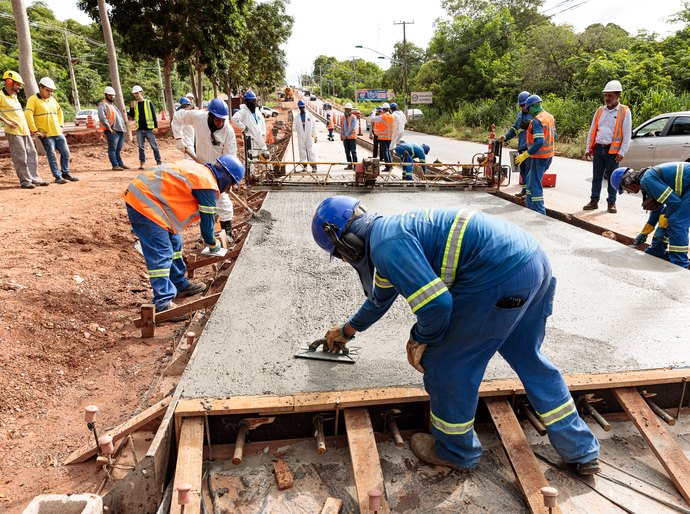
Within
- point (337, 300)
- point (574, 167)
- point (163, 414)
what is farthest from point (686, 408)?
point (574, 167)

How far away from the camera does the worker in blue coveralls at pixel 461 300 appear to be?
2.07m

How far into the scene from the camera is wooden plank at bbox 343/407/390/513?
213 cm

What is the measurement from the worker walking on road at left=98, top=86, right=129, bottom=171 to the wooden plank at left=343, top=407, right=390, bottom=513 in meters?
9.07

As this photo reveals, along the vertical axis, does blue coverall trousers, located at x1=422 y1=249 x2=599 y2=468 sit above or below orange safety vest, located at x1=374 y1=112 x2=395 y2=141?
below

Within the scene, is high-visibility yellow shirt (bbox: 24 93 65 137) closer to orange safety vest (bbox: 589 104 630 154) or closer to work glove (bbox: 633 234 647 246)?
orange safety vest (bbox: 589 104 630 154)

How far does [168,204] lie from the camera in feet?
13.4

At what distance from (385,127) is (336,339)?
866 cm

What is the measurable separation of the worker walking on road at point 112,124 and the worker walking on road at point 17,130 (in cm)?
163

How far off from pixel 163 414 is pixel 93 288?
300cm

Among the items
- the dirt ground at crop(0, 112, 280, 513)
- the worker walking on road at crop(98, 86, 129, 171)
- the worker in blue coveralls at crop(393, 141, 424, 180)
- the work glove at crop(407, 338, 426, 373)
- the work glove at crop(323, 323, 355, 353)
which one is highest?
the worker walking on road at crop(98, 86, 129, 171)

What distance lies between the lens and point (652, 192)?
4516 mm

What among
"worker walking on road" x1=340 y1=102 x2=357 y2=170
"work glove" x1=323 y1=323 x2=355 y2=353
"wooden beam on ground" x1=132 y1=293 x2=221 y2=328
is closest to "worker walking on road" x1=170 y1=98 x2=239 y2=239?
"wooden beam on ground" x1=132 y1=293 x2=221 y2=328

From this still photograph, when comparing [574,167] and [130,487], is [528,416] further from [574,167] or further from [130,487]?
[574,167]

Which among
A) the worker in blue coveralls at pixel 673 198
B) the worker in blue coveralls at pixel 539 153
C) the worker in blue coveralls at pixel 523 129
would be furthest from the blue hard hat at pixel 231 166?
the worker in blue coveralls at pixel 523 129
